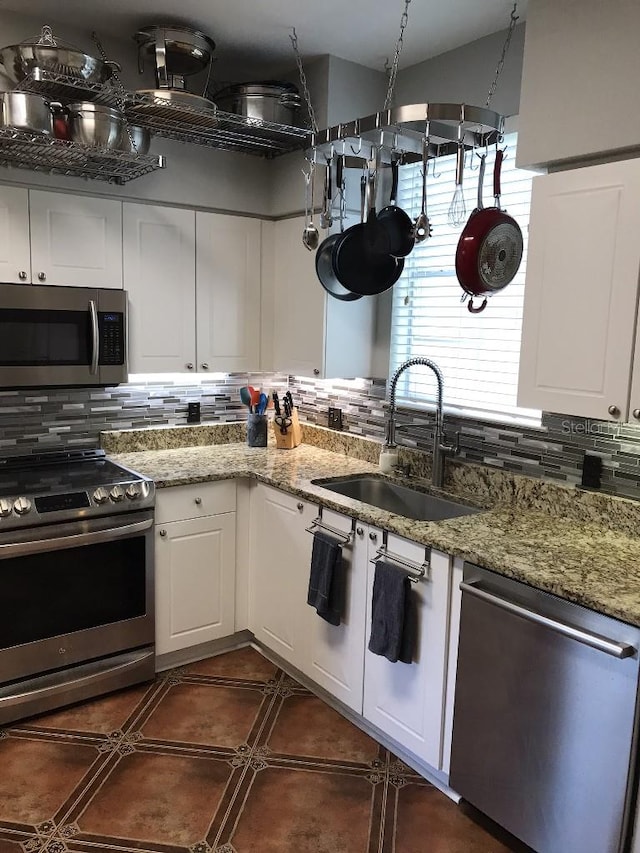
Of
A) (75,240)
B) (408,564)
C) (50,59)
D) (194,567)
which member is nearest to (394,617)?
(408,564)

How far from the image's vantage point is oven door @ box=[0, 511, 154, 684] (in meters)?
2.59

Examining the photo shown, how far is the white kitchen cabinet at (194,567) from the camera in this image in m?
2.98

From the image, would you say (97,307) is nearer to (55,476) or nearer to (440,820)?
(55,476)

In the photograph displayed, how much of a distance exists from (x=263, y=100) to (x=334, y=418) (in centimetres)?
155

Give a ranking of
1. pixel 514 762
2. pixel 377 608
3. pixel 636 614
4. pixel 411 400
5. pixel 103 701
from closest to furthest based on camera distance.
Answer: pixel 636 614 → pixel 514 762 → pixel 377 608 → pixel 103 701 → pixel 411 400

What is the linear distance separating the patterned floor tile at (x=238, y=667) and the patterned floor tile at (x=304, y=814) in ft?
2.15

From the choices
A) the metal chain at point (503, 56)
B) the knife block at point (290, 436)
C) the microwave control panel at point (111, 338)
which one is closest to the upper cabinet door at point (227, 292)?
the knife block at point (290, 436)

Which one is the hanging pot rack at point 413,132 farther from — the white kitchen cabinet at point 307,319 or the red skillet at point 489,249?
the white kitchen cabinet at point 307,319

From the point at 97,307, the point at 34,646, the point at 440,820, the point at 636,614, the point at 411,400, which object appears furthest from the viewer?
the point at 411,400

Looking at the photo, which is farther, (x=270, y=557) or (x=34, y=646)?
(x=270, y=557)

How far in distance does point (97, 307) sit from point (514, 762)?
7.82ft

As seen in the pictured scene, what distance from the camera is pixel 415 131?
2.32 meters

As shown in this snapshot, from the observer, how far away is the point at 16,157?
280 centimetres

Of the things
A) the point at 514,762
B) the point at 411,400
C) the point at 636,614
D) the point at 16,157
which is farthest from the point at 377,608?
the point at 16,157
